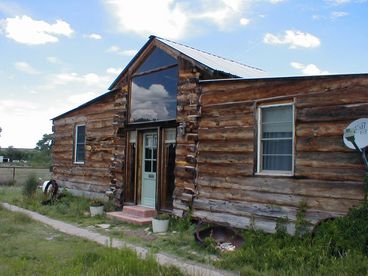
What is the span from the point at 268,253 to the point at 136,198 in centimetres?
587

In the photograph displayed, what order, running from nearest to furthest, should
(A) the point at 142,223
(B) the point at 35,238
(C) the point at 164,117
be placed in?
(B) the point at 35,238 < (A) the point at 142,223 < (C) the point at 164,117

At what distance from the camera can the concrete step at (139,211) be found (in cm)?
1079

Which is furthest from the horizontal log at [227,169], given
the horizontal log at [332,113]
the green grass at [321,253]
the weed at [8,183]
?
the weed at [8,183]

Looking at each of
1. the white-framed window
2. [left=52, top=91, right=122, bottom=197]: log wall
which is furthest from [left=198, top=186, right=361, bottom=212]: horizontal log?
[left=52, top=91, right=122, bottom=197]: log wall

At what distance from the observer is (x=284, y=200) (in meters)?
7.97

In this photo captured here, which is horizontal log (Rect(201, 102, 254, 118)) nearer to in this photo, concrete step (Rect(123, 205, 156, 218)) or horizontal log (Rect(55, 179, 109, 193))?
concrete step (Rect(123, 205, 156, 218))

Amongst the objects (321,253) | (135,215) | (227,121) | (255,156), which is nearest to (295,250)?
(321,253)

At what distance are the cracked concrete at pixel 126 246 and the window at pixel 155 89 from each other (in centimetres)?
356

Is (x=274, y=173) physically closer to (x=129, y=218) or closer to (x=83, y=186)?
(x=129, y=218)

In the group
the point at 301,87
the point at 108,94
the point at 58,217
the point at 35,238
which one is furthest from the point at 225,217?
the point at 108,94

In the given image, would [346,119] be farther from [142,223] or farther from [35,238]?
[35,238]

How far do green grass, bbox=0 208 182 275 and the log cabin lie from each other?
10.00 ft

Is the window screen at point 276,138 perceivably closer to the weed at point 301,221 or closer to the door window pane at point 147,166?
the weed at point 301,221

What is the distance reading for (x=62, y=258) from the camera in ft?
22.0
